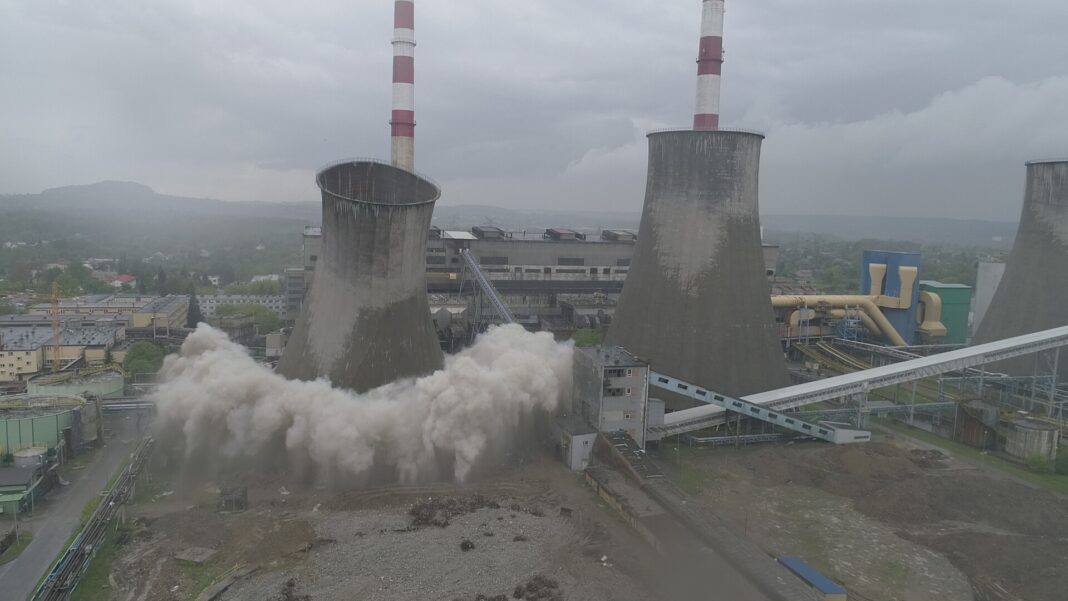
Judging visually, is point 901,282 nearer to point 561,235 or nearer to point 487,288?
point 561,235

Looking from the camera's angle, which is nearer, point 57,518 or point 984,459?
point 57,518

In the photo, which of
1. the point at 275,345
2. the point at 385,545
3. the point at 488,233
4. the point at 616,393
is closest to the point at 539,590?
the point at 385,545

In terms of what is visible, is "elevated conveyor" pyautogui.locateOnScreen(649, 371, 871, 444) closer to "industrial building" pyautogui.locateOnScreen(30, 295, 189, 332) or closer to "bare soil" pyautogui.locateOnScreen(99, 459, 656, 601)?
"bare soil" pyautogui.locateOnScreen(99, 459, 656, 601)

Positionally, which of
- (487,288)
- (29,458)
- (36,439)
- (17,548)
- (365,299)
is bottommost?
(17,548)

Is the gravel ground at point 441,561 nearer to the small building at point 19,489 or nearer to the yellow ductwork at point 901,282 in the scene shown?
the small building at point 19,489

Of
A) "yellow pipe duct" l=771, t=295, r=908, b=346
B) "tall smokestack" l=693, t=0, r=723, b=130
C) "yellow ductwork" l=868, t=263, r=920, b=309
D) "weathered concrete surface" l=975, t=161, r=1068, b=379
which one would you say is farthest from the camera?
"yellow ductwork" l=868, t=263, r=920, b=309

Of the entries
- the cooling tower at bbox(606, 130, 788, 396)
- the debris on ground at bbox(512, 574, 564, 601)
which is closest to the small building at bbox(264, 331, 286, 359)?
Result: the cooling tower at bbox(606, 130, 788, 396)

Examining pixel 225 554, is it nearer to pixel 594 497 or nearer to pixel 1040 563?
pixel 594 497

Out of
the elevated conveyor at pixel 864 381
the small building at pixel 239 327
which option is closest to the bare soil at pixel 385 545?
the elevated conveyor at pixel 864 381
